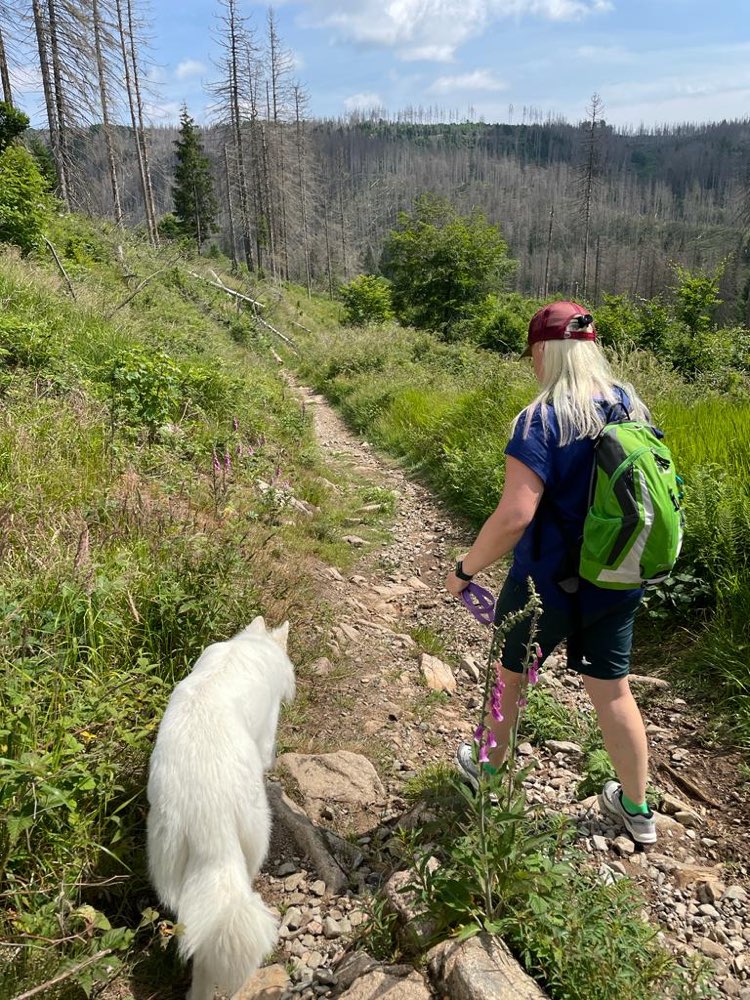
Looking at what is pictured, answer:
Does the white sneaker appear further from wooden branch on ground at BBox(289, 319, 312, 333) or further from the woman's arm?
wooden branch on ground at BBox(289, 319, 312, 333)

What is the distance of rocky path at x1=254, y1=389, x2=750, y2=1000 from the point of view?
2143 mm

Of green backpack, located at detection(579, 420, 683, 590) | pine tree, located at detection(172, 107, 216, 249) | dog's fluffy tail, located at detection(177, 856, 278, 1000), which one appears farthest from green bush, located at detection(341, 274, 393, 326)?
dog's fluffy tail, located at detection(177, 856, 278, 1000)

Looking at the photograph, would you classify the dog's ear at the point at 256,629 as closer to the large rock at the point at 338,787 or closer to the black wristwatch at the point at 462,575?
the large rock at the point at 338,787

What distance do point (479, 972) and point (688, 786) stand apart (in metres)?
1.77

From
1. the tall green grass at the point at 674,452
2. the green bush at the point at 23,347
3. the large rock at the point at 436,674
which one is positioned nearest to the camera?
the tall green grass at the point at 674,452

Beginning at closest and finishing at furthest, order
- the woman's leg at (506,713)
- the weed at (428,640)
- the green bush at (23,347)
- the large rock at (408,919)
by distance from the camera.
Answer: the large rock at (408,919) → the woman's leg at (506,713) → the weed at (428,640) → the green bush at (23,347)

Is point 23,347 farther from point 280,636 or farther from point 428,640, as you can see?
point 428,640

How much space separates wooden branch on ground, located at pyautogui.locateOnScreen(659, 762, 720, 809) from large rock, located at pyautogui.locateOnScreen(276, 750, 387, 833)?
57.2 inches

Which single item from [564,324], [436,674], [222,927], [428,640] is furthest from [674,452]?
[222,927]

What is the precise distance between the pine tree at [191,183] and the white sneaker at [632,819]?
4412cm

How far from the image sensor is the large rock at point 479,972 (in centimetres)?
154

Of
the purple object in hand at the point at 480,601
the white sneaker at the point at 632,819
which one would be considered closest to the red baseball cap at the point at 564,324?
the purple object in hand at the point at 480,601

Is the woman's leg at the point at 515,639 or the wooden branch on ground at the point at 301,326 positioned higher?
the wooden branch on ground at the point at 301,326

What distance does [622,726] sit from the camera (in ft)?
7.42
